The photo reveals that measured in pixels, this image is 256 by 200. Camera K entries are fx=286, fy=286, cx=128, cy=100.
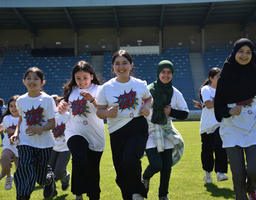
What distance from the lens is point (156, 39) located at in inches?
1252

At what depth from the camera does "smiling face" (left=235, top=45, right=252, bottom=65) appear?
3.29 metres

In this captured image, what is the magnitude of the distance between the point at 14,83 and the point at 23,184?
2562 cm

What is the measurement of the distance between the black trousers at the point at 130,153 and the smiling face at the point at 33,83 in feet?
4.48

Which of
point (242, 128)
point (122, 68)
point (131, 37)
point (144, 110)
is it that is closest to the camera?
point (242, 128)

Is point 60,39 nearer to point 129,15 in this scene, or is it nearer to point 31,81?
point 129,15

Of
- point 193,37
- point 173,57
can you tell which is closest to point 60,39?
point 173,57

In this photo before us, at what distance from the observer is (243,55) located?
329cm

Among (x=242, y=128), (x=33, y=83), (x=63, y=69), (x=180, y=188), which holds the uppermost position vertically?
(x=63, y=69)

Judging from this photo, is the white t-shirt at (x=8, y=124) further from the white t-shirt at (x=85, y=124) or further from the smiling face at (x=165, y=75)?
the smiling face at (x=165, y=75)

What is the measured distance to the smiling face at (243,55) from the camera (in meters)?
3.29

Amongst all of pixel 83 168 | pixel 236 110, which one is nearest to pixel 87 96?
pixel 83 168

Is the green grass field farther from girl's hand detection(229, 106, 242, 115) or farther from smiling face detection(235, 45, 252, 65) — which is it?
smiling face detection(235, 45, 252, 65)

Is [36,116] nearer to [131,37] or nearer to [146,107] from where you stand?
[146,107]

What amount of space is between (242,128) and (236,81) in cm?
54
